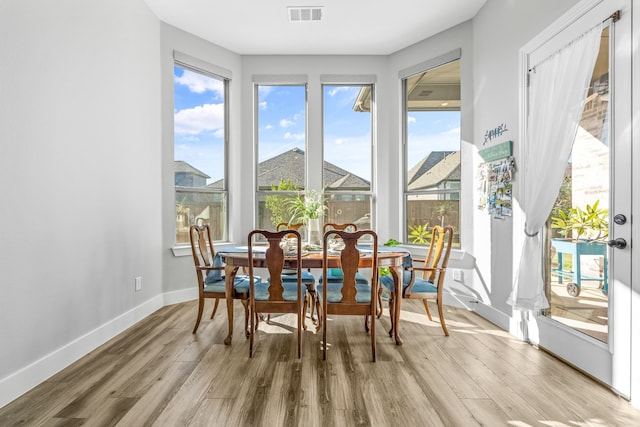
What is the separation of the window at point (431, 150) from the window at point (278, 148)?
56.1 inches

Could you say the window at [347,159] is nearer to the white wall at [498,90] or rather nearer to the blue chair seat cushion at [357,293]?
the white wall at [498,90]

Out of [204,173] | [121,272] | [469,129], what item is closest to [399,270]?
[469,129]

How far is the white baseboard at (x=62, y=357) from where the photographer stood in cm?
199

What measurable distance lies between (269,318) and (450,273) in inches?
84.2

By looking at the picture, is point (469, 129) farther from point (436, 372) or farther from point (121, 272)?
point (121, 272)

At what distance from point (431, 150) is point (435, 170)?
0.27 metres

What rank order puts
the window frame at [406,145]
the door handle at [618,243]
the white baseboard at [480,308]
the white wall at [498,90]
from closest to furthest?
the door handle at [618,243] < the white wall at [498,90] < the white baseboard at [480,308] < the window frame at [406,145]

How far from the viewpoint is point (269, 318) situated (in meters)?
3.45

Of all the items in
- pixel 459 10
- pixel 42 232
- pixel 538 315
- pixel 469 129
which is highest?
pixel 459 10

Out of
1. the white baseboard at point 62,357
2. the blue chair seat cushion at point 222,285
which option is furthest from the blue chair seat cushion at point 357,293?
the white baseboard at point 62,357

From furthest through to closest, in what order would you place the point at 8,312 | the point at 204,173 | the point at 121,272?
the point at 204,173 < the point at 121,272 < the point at 8,312

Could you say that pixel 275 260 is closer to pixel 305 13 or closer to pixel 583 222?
pixel 583 222

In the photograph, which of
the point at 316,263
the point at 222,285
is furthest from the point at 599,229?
the point at 222,285

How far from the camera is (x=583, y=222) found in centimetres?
233
